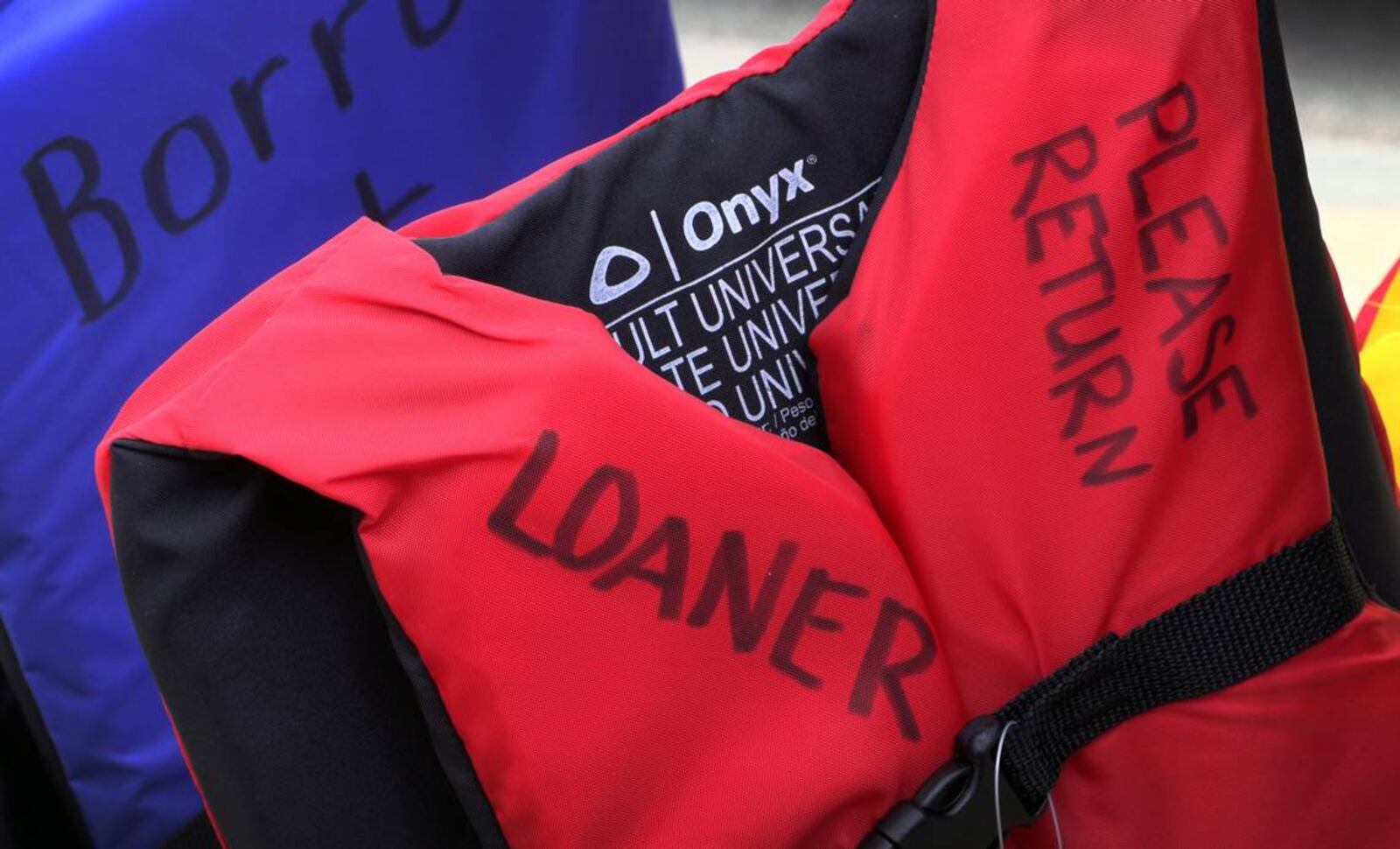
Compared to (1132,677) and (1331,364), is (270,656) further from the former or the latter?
(1331,364)

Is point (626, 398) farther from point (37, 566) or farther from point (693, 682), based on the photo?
point (37, 566)

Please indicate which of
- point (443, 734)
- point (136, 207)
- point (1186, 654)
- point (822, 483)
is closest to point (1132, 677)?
point (1186, 654)

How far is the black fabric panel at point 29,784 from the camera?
28.5 inches

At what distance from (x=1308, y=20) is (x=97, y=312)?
1.20m

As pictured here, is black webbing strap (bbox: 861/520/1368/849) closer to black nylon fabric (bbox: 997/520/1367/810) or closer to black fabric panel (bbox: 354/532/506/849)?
black nylon fabric (bbox: 997/520/1367/810)

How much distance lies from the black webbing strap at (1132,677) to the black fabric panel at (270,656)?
0.52ft

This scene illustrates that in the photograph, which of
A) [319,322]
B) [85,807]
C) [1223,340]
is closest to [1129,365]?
[1223,340]

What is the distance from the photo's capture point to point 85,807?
75 cm

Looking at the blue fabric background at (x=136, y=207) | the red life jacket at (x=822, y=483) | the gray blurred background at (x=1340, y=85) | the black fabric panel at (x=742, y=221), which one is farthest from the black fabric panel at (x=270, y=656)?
the gray blurred background at (x=1340, y=85)

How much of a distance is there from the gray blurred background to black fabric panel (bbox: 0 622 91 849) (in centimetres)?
93

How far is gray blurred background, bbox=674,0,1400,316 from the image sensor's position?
128 centimetres

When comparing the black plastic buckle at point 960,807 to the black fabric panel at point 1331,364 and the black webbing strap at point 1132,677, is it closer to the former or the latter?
the black webbing strap at point 1132,677

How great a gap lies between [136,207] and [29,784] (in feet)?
0.90

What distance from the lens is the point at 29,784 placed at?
750 mm
